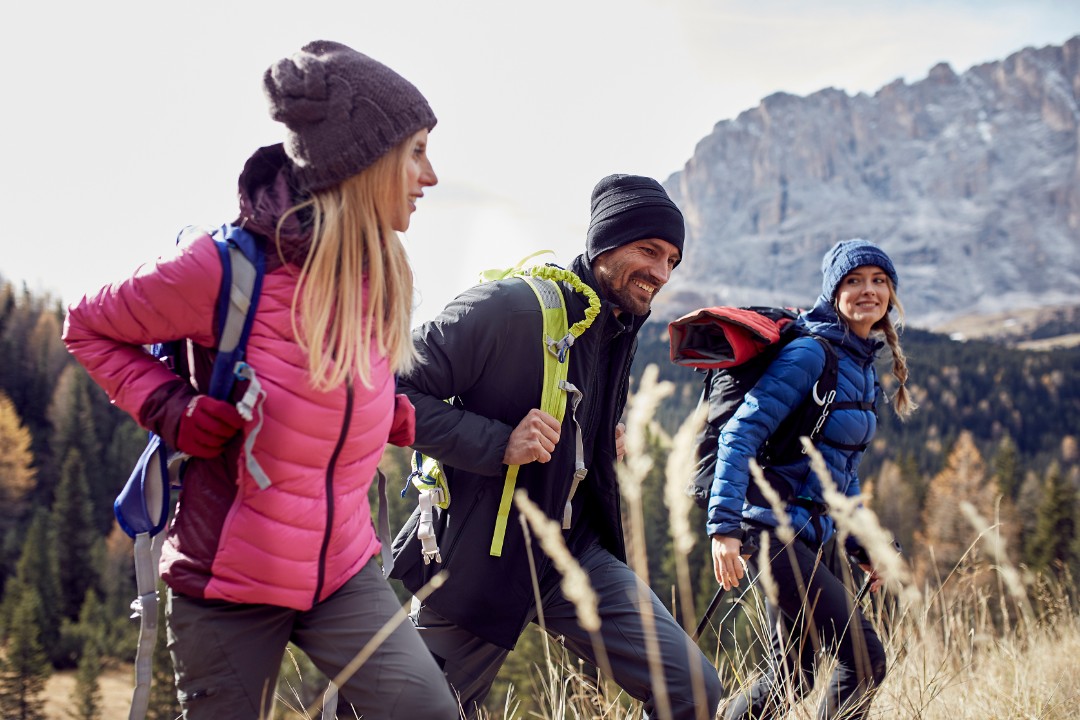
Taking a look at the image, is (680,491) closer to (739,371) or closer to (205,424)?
(205,424)

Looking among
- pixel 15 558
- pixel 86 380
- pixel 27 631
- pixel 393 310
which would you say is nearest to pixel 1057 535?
pixel 393 310

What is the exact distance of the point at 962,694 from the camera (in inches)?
132

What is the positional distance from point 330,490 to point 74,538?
2614 inches

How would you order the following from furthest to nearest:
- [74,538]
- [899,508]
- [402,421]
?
[74,538], [899,508], [402,421]

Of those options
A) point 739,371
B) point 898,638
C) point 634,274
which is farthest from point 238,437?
point 898,638

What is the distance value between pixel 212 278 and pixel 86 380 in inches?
3115

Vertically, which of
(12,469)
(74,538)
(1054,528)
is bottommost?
(1054,528)

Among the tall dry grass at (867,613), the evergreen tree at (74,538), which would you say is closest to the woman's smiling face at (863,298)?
the tall dry grass at (867,613)

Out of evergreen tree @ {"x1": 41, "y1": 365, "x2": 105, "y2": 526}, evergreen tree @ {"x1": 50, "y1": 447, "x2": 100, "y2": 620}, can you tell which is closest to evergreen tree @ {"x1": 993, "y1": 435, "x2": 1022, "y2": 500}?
evergreen tree @ {"x1": 50, "y1": 447, "x2": 100, "y2": 620}

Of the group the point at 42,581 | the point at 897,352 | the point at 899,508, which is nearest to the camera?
the point at 897,352

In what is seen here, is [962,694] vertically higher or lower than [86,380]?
lower

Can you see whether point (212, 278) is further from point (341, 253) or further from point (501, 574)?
point (501, 574)

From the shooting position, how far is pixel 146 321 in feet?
6.30

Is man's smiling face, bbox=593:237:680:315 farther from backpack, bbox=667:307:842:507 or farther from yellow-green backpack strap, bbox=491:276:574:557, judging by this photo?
backpack, bbox=667:307:842:507
